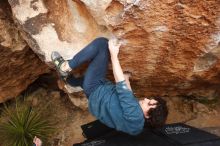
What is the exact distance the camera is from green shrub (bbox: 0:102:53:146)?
5.84m

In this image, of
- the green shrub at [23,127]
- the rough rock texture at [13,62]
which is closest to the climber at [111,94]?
the rough rock texture at [13,62]

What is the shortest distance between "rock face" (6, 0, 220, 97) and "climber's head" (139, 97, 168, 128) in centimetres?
58

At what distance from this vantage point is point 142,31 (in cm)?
429

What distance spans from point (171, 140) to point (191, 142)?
0.23m

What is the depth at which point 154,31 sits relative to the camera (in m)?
4.29

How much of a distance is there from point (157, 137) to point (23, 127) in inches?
78.5

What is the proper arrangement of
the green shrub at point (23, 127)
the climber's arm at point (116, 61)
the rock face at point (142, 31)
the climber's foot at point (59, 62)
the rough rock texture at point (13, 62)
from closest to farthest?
1. the rock face at point (142, 31)
2. the climber's arm at point (116, 61)
3. the climber's foot at point (59, 62)
4. the rough rock texture at point (13, 62)
5. the green shrub at point (23, 127)

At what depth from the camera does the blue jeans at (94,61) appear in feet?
14.1

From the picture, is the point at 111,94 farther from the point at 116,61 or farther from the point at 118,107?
the point at 116,61

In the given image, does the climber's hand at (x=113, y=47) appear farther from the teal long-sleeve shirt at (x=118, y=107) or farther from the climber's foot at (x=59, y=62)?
the climber's foot at (x=59, y=62)

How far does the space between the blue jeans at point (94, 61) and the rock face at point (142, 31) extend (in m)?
0.20

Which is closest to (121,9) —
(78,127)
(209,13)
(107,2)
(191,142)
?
(107,2)

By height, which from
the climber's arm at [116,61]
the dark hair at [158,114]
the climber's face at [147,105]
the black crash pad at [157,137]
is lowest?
the black crash pad at [157,137]

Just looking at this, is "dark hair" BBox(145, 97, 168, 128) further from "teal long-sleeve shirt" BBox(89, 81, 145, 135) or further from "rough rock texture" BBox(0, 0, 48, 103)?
"rough rock texture" BBox(0, 0, 48, 103)
